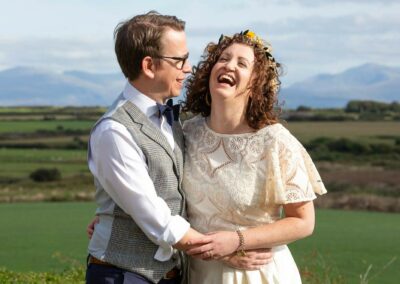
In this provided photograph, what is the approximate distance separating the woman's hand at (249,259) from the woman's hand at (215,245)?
0.06 metres

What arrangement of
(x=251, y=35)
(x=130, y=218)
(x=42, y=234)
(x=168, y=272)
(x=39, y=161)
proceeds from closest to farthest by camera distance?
1. (x=130, y=218)
2. (x=168, y=272)
3. (x=251, y=35)
4. (x=42, y=234)
5. (x=39, y=161)

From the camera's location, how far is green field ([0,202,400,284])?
12.5 metres

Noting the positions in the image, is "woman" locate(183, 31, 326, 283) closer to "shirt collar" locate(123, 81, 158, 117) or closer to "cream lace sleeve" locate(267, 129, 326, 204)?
"cream lace sleeve" locate(267, 129, 326, 204)

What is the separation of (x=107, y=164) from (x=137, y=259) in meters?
0.36

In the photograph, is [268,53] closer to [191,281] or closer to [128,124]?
[128,124]

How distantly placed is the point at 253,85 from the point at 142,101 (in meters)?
0.42

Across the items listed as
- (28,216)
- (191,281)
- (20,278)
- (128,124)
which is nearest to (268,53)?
(128,124)

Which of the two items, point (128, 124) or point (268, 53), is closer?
point (128, 124)

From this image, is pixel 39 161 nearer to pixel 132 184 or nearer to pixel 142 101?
pixel 142 101

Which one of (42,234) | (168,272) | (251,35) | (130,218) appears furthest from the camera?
(42,234)

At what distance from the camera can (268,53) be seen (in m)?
3.63

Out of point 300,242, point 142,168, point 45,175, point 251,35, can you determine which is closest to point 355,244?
point 300,242

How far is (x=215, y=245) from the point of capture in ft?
11.2

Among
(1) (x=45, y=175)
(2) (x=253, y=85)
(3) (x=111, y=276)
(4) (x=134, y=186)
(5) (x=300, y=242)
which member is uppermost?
(2) (x=253, y=85)
